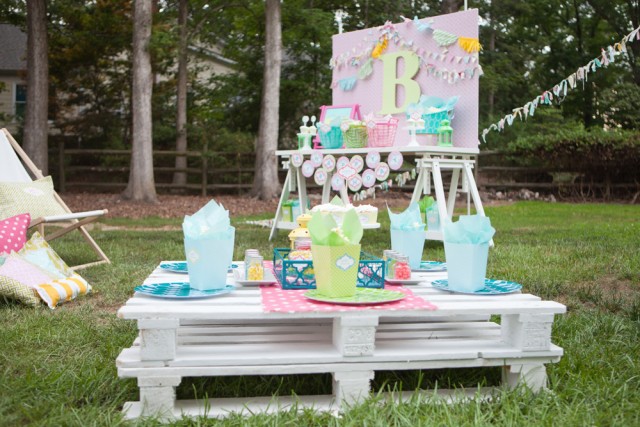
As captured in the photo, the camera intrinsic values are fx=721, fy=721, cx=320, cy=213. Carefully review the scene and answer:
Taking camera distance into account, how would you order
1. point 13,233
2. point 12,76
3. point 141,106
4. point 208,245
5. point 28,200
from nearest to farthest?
1. point 208,245
2. point 13,233
3. point 28,200
4. point 141,106
5. point 12,76

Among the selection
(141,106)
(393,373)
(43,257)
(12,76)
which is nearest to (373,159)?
Answer: (43,257)

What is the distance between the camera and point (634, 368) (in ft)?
8.68

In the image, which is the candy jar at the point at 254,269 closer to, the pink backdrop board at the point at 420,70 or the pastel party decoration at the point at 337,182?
the pastel party decoration at the point at 337,182

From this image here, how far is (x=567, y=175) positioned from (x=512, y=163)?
130cm

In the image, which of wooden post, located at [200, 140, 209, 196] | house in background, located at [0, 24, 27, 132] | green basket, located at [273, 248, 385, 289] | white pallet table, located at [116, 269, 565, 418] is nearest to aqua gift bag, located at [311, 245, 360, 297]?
white pallet table, located at [116, 269, 565, 418]

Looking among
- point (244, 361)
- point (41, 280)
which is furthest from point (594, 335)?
point (41, 280)

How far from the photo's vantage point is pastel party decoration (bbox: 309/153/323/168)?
650 cm

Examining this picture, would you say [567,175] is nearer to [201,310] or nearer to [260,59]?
[260,59]

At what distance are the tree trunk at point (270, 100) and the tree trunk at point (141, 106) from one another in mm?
2128

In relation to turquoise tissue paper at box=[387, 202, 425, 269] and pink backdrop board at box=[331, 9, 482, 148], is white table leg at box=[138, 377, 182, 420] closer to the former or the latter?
turquoise tissue paper at box=[387, 202, 425, 269]

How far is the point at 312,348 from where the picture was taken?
2381mm

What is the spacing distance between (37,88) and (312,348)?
12.2m

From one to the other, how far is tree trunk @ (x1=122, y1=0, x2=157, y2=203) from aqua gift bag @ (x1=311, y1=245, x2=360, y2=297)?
10314 millimetres

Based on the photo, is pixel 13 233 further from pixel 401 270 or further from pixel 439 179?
pixel 439 179
